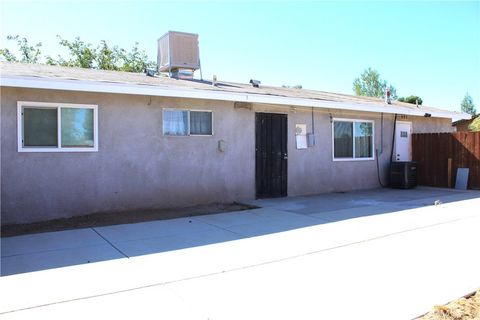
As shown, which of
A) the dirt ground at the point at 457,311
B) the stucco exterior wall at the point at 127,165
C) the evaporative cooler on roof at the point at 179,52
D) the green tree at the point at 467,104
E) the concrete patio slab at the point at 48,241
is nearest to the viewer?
the dirt ground at the point at 457,311

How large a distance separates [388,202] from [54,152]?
26.0 feet

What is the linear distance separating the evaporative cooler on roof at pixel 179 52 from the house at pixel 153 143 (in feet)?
5.03

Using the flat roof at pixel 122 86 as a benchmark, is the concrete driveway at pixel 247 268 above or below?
below

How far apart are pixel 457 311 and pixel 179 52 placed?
32.6 ft

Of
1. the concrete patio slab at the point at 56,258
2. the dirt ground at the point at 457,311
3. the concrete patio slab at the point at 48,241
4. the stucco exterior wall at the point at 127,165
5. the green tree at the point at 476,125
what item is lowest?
the dirt ground at the point at 457,311

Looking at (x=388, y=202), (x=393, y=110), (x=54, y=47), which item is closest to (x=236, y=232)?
(x=388, y=202)

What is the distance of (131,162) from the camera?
8828 millimetres

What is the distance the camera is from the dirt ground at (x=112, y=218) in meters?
7.21

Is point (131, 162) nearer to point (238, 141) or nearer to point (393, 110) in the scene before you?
point (238, 141)

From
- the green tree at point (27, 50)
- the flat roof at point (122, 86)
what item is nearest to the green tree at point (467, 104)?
the flat roof at point (122, 86)

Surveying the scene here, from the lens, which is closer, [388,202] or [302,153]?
[388,202]

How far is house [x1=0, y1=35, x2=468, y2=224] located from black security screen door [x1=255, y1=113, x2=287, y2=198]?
1.1 inches

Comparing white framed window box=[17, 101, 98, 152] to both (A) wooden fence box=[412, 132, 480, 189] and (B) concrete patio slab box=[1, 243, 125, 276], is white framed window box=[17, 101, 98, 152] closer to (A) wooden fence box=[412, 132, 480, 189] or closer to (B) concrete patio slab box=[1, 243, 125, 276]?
(B) concrete patio slab box=[1, 243, 125, 276]

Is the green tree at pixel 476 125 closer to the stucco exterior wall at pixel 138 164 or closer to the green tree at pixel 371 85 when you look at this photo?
the stucco exterior wall at pixel 138 164
